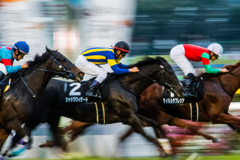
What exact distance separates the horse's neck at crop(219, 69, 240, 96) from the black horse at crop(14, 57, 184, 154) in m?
0.95

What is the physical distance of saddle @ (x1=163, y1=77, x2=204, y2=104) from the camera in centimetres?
630

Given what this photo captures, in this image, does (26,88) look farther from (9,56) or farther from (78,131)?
(78,131)

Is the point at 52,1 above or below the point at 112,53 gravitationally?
above

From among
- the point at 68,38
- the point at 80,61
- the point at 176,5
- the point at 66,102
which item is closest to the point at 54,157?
the point at 66,102

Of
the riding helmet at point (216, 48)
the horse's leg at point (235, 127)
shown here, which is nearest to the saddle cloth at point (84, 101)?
the riding helmet at point (216, 48)

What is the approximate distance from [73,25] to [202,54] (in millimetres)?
2612

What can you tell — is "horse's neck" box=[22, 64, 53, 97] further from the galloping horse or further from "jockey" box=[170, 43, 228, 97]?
"jockey" box=[170, 43, 228, 97]

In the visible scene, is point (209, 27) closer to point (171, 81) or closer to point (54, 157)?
point (171, 81)

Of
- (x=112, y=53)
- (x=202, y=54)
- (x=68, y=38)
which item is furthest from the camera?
(x=68, y=38)

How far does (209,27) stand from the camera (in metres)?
7.82

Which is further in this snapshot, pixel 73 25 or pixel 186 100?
pixel 73 25

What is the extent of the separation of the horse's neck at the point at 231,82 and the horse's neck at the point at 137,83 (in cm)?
131

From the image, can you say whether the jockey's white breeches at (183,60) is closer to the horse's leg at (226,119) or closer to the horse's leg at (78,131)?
the horse's leg at (226,119)

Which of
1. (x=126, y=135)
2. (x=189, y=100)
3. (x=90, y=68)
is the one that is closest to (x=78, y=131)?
(x=126, y=135)
